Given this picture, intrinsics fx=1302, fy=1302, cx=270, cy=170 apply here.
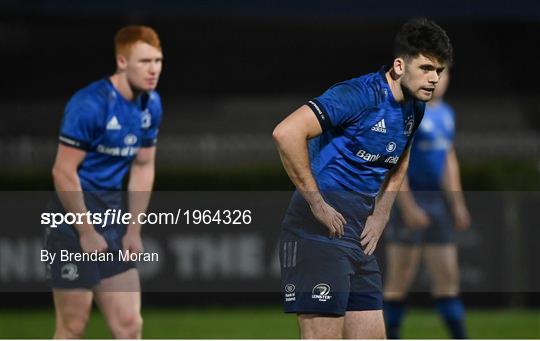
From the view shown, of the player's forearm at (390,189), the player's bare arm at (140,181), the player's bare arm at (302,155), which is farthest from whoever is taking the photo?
the player's bare arm at (140,181)

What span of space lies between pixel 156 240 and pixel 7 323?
1662mm

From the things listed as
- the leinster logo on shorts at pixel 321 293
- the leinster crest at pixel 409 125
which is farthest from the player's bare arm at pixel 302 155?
the leinster crest at pixel 409 125

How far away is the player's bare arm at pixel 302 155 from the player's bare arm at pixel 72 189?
A: 1.53 m

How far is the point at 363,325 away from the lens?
6680 millimetres

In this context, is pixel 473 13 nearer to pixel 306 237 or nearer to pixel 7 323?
pixel 7 323

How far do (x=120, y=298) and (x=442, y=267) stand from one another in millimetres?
3682

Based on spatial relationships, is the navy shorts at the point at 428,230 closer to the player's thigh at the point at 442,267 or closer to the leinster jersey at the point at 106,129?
the player's thigh at the point at 442,267

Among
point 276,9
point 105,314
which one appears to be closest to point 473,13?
point 276,9

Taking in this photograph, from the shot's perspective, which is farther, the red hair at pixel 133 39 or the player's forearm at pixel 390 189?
the red hair at pixel 133 39

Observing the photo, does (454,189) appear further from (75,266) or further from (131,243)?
(75,266)

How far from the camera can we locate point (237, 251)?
43.1 feet

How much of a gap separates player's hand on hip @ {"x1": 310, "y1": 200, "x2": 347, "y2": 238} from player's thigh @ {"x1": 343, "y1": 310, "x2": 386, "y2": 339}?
1.54ft

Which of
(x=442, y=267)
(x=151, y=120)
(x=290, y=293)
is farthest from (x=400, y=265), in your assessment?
(x=290, y=293)

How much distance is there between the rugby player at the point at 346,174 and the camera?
6344 millimetres
